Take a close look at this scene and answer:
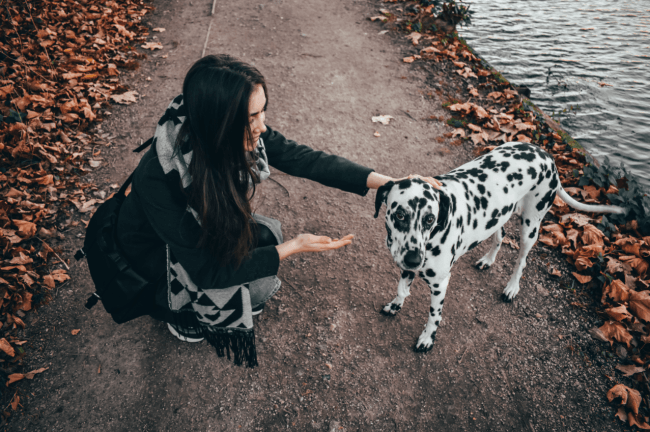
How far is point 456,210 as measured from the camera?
280 centimetres

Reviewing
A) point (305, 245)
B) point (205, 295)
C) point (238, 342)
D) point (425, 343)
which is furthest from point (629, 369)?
point (205, 295)

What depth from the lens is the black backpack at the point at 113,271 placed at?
2.59 metres

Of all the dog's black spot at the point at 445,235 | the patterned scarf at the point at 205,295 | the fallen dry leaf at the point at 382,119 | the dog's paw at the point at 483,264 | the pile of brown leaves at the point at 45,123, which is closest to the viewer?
the patterned scarf at the point at 205,295

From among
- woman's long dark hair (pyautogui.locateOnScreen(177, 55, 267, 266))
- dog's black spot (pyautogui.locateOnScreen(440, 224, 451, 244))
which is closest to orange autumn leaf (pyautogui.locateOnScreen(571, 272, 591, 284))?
dog's black spot (pyautogui.locateOnScreen(440, 224, 451, 244))

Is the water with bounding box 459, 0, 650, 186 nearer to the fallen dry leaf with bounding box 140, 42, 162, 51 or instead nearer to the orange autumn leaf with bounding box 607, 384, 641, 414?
the orange autumn leaf with bounding box 607, 384, 641, 414

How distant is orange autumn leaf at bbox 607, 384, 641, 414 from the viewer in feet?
9.67

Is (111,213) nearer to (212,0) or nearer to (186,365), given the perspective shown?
(186,365)

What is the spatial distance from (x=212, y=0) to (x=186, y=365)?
837 cm

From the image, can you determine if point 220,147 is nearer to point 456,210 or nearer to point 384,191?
point 384,191

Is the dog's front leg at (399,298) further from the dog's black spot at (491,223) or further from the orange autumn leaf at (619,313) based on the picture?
the orange autumn leaf at (619,313)

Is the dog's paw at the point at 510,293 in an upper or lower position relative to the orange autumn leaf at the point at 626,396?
upper

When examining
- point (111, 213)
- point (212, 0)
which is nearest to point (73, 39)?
point (212, 0)

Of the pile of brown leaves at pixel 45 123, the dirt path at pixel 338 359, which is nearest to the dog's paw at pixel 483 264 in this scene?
the dirt path at pixel 338 359

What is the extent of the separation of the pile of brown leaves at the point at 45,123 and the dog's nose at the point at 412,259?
329 cm
